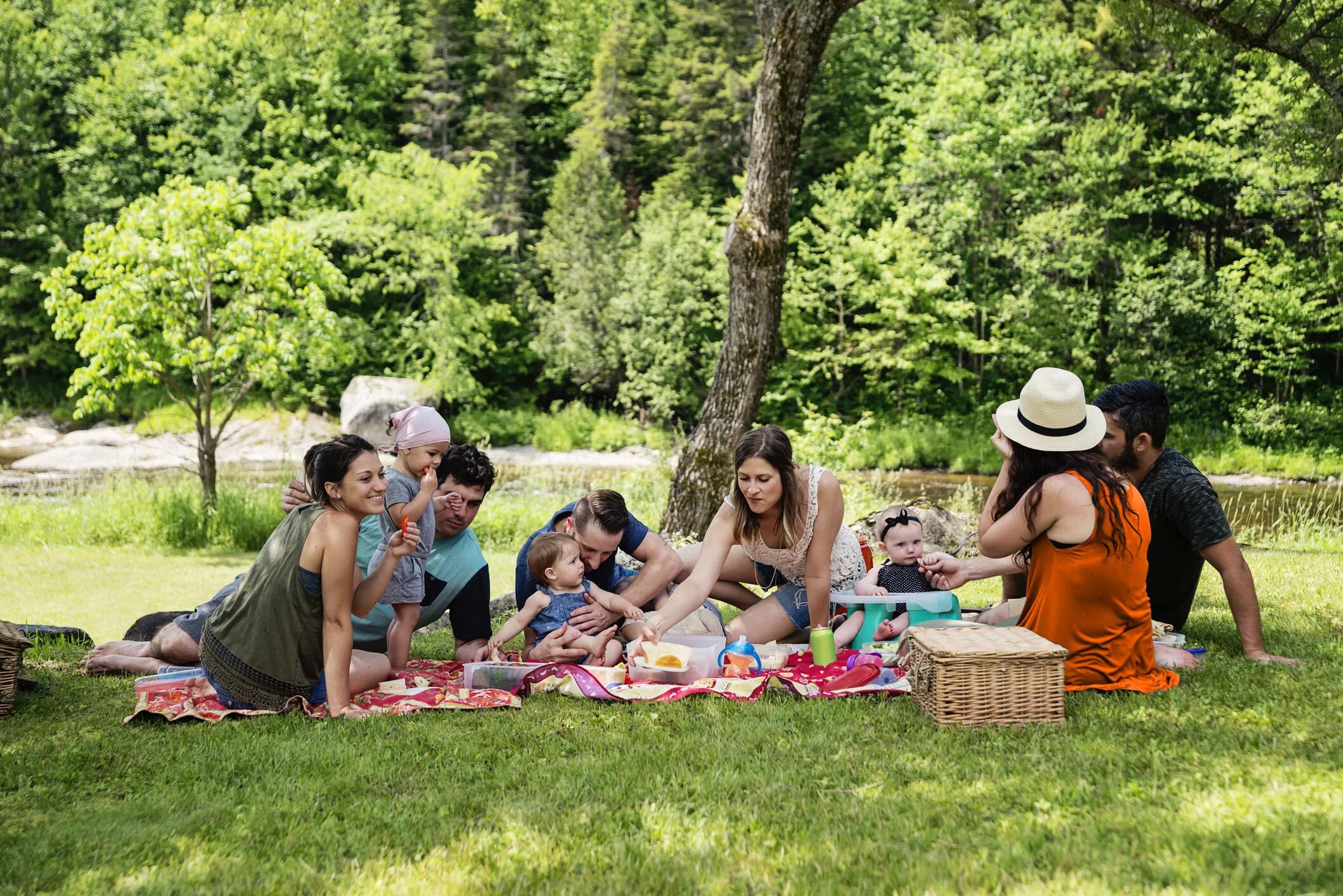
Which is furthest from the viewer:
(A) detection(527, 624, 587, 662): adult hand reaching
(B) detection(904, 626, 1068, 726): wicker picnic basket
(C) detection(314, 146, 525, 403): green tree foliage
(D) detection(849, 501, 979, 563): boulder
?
(C) detection(314, 146, 525, 403): green tree foliage

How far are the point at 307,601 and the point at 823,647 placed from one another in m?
2.21

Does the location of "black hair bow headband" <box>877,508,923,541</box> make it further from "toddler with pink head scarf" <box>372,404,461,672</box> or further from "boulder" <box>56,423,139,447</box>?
"boulder" <box>56,423,139,447</box>

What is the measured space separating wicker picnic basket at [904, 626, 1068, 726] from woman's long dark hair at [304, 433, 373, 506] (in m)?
2.24

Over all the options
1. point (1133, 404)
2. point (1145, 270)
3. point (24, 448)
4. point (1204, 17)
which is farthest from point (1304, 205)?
point (24, 448)

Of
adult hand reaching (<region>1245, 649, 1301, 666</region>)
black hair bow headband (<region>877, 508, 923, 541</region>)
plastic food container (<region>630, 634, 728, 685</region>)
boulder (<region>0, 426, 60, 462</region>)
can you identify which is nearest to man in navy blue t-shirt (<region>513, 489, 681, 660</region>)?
plastic food container (<region>630, 634, 728, 685</region>)

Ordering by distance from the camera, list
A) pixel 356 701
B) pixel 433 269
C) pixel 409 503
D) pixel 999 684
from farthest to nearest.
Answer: pixel 433 269, pixel 409 503, pixel 356 701, pixel 999 684

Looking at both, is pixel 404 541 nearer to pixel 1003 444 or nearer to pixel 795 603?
pixel 795 603

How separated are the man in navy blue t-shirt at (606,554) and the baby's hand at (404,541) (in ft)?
3.13

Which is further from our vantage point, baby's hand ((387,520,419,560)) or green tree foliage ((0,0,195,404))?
green tree foliage ((0,0,195,404))

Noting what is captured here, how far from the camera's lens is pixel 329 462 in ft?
12.9

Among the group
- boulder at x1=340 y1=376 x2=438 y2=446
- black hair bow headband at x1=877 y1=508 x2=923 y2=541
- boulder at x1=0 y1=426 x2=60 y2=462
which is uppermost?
black hair bow headband at x1=877 y1=508 x2=923 y2=541

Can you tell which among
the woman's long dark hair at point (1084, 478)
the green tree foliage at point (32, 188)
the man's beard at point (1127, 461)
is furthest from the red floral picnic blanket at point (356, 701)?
the green tree foliage at point (32, 188)

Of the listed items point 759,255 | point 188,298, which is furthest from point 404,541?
point 188,298

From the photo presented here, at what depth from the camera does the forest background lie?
2308cm
